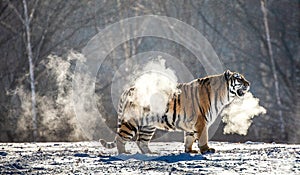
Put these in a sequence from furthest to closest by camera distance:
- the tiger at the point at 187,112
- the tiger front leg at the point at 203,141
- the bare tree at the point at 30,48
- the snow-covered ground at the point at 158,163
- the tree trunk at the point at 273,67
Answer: the bare tree at the point at 30,48, the tree trunk at the point at 273,67, the tiger at the point at 187,112, the tiger front leg at the point at 203,141, the snow-covered ground at the point at 158,163

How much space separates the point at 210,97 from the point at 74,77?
1175cm

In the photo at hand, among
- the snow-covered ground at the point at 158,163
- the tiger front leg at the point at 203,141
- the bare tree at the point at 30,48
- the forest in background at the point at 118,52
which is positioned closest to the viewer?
the snow-covered ground at the point at 158,163

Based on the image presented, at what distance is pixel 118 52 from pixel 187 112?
48.3 ft

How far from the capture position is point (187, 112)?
9352mm

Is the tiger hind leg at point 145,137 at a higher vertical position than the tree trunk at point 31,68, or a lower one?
lower

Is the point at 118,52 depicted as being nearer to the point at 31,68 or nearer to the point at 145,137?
the point at 31,68

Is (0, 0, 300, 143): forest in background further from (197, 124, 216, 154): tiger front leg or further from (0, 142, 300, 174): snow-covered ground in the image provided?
(0, 142, 300, 174): snow-covered ground

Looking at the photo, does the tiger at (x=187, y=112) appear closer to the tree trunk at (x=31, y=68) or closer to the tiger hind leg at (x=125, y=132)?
the tiger hind leg at (x=125, y=132)

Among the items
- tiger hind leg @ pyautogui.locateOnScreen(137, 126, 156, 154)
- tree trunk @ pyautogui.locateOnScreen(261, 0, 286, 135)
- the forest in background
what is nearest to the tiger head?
tiger hind leg @ pyautogui.locateOnScreen(137, 126, 156, 154)

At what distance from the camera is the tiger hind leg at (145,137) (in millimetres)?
9562

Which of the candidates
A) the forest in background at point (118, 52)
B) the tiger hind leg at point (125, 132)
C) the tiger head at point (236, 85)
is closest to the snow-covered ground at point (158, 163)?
the tiger hind leg at point (125, 132)

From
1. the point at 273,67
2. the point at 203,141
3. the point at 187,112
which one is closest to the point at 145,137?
the point at 187,112

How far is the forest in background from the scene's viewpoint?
20.2 meters

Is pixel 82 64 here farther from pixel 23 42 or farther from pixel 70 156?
pixel 70 156
